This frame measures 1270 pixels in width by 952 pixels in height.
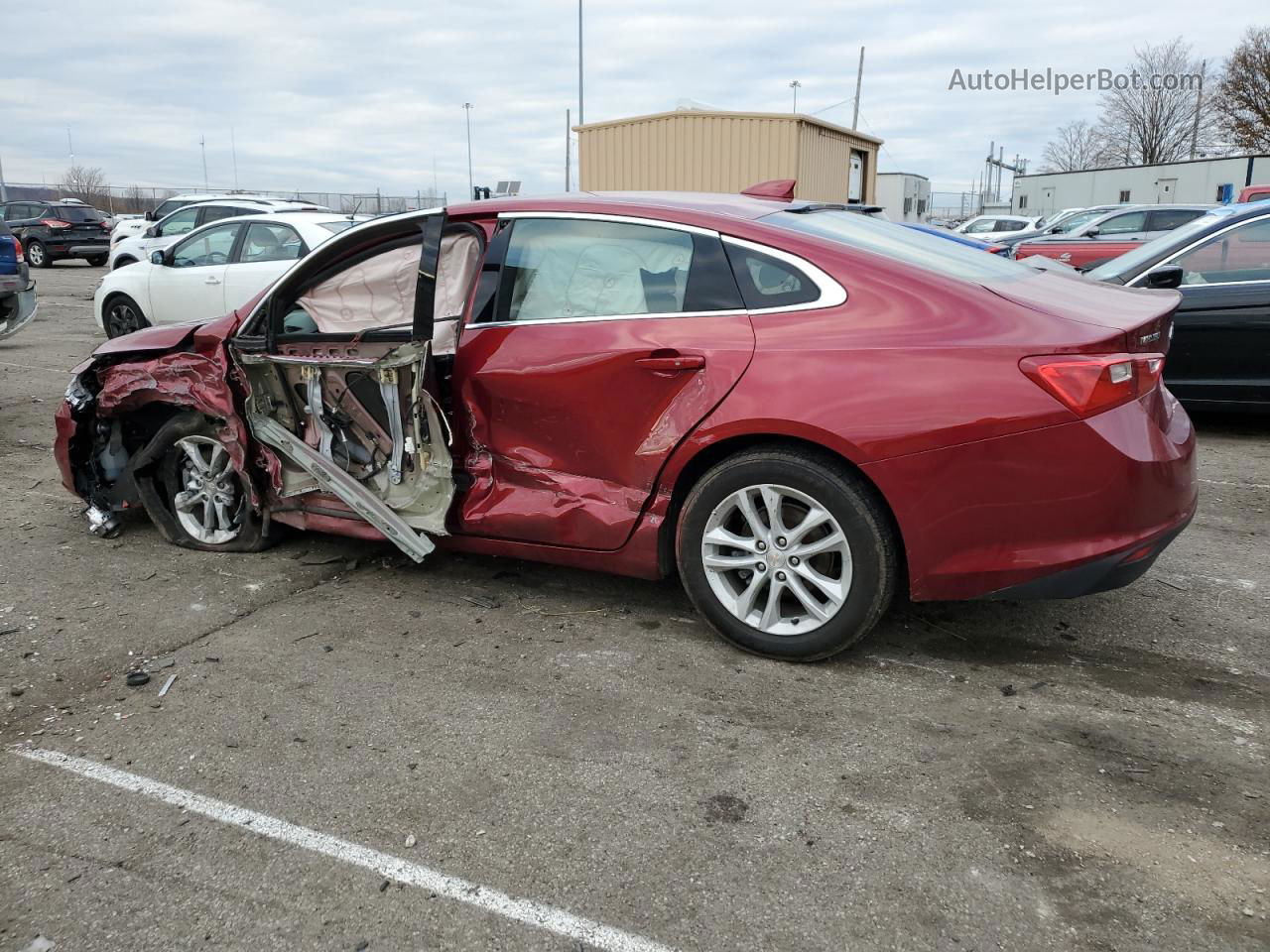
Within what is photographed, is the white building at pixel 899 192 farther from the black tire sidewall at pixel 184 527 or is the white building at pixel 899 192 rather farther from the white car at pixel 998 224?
the black tire sidewall at pixel 184 527

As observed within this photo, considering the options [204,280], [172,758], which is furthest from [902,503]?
[204,280]

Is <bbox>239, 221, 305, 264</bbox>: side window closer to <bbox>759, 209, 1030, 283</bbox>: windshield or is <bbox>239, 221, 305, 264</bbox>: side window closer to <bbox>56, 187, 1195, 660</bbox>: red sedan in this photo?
<bbox>56, 187, 1195, 660</bbox>: red sedan

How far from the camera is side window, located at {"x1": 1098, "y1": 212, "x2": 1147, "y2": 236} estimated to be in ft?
49.4

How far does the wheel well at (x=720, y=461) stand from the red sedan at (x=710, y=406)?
10mm

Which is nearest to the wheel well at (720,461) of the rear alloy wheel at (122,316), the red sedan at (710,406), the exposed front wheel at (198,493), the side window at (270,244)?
the red sedan at (710,406)

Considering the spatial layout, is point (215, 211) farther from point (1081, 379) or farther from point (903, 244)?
point (1081, 379)

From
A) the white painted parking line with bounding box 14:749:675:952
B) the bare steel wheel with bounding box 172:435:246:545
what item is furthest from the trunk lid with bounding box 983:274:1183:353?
the bare steel wheel with bounding box 172:435:246:545

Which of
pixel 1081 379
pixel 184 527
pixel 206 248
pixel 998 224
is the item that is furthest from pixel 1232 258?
pixel 998 224

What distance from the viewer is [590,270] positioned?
3.80m

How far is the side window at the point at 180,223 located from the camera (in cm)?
1551

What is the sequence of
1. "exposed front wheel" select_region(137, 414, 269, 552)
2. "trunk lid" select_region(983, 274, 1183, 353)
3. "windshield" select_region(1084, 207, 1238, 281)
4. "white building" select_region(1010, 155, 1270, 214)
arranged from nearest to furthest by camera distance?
1. "trunk lid" select_region(983, 274, 1183, 353)
2. "exposed front wheel" select_region(137, 414, 269, 552)
3. "windshield" select_region(1084, 207, 1238, 281)
4. "white building" select_region(1010, 155, 1270, 214)

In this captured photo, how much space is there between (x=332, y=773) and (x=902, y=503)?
194 cm

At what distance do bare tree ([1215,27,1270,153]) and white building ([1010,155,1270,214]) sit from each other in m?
8.64

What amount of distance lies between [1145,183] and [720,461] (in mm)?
37262
